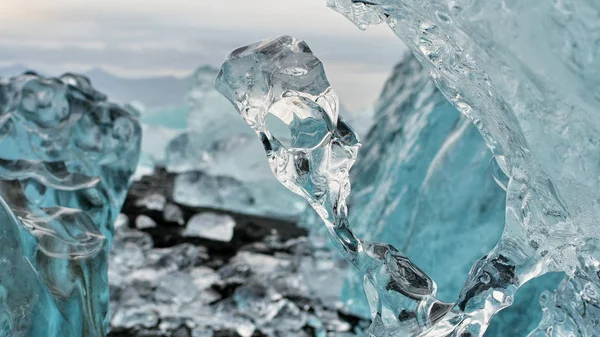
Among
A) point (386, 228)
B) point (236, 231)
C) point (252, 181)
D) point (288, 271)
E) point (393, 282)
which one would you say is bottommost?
point (252, 181)

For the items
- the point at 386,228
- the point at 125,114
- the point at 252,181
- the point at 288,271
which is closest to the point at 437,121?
the point at 386,228

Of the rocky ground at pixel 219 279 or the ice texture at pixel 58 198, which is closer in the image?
the ice texture at pixel 58 198

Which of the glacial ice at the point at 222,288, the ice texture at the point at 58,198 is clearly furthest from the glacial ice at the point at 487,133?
the glacial ice at the point at 222,288

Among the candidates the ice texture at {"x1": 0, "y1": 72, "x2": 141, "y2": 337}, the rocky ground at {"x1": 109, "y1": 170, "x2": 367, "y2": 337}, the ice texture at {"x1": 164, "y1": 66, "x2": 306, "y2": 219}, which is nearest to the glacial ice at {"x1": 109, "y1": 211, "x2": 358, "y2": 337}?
the rocky ground at {"x1": 109, "y1": 170, "x2": 367, "y2": 337}

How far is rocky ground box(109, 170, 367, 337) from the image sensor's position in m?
1.42

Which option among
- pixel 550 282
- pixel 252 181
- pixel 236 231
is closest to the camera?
pixel 550 282

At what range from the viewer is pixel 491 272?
86 cm

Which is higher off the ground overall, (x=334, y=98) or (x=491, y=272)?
(x=334, y=98)

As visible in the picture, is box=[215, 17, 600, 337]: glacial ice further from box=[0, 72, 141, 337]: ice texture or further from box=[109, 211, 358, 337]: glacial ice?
box=[109, 211, 358, 337]: glacial ice

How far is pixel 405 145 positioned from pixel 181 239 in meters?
0.75

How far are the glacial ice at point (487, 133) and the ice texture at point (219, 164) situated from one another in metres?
1.74

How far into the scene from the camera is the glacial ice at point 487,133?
0.64m

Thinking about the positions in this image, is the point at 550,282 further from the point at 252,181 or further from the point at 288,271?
the point at 252,181

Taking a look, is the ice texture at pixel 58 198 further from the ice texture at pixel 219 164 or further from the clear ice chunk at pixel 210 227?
the ice texture at pixel 219 164
